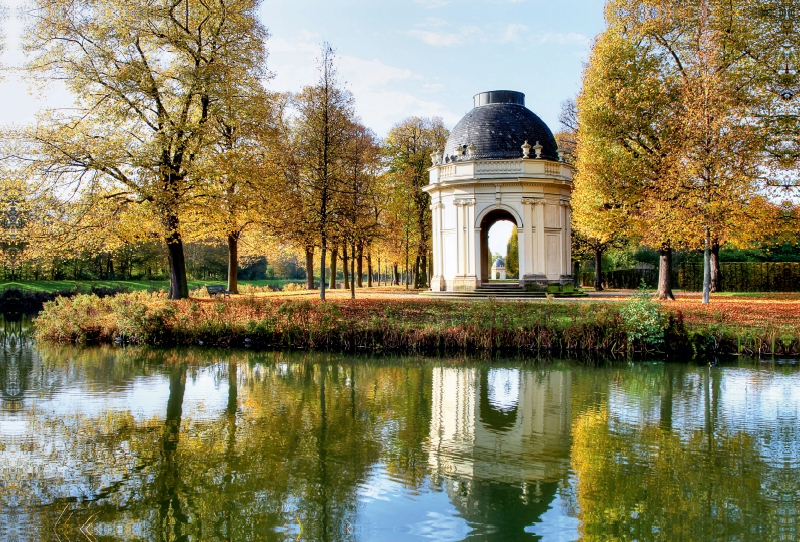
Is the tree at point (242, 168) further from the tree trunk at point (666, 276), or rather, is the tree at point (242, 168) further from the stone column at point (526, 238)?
the tree trunk at point (666, 276)

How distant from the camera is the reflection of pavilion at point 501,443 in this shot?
570 cm

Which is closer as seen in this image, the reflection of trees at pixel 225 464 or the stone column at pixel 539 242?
the reflection of trees at pixel 225 464

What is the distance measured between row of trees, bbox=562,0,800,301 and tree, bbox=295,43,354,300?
30.9 feet

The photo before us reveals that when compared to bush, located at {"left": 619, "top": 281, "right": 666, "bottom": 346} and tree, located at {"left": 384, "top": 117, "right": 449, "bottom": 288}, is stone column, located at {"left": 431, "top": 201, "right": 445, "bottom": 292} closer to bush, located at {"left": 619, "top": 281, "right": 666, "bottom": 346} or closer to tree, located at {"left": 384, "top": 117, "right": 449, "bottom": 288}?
tree, located at {"left": 384, "top": 117, "right": 449, "bottom": 288}

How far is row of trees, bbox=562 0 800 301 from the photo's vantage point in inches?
731

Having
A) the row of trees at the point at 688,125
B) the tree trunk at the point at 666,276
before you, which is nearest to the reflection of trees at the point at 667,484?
the row of trees at the point at 688,125

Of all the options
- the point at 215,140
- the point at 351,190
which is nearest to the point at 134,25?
the point at 215,140

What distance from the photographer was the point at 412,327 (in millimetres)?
16500

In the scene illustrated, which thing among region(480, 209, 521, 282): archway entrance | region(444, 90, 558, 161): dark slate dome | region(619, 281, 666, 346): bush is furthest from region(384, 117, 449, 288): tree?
region(619, 281, 666, 346): bush

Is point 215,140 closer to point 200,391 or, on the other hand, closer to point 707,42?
point 200,391

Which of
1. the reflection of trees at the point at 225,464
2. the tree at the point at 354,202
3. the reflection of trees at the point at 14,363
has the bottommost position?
the reflection of trees at the point at 225,464

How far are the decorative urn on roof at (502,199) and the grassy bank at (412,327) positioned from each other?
816cm

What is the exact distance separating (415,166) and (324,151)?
16613 mm

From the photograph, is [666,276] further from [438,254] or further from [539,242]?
[438,254]
